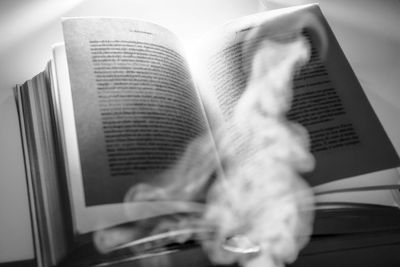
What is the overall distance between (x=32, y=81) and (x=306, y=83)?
1.27 ft

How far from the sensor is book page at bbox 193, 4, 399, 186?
55 cm

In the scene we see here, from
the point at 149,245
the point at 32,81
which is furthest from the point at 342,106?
the point at 32,81

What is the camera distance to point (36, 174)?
0.54 m

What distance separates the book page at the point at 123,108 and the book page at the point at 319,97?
0.04 m

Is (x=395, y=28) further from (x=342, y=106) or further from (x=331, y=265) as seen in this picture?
(x=331, y=265)

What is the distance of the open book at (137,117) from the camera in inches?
19.6

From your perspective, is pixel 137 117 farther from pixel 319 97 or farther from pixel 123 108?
pixel 319 97

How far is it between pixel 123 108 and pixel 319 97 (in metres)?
0.27

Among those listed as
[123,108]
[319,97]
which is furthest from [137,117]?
[319,97]

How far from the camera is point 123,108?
1.80 ft

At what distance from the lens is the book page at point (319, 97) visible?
21.6 inches

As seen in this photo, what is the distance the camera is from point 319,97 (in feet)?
1.97

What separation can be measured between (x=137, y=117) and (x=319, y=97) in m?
0.26

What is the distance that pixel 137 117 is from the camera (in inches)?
21.6
